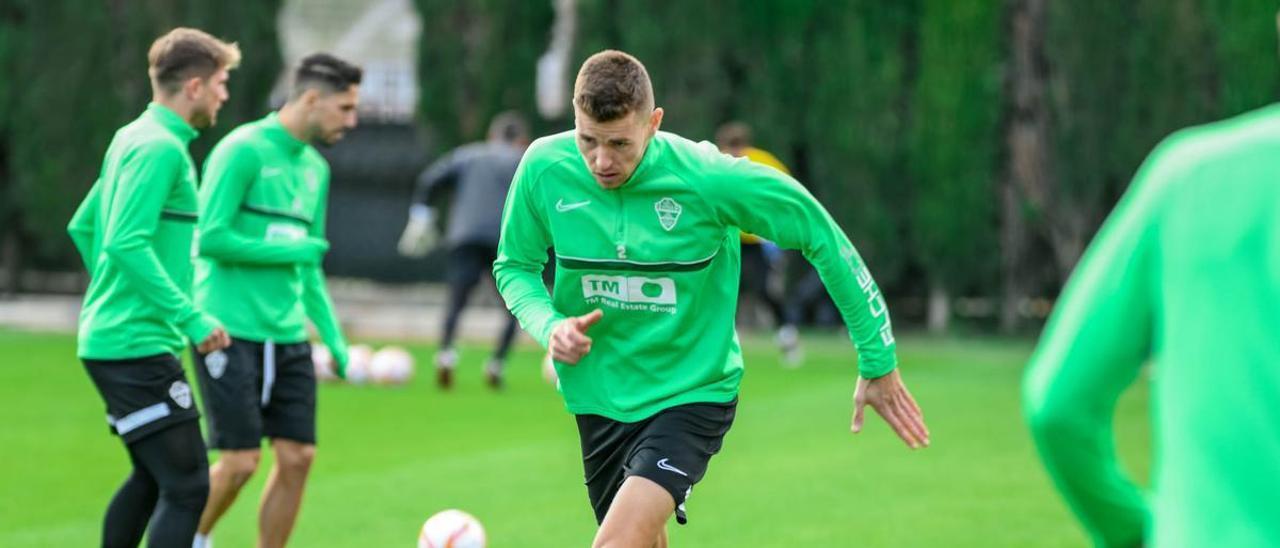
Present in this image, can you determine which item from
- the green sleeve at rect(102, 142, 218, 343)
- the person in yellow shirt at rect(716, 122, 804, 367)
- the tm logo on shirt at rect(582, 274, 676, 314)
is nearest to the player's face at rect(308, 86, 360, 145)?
the green sleeve at rect(102, 142, 218, 343)

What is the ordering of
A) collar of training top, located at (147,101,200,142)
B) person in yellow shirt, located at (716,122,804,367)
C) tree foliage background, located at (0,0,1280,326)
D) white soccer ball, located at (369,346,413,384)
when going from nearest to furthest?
collar of training top, located at (147,101,200,142), white soccer ball, located at (369,346,413,384), person in yellow shirt, located at (716,122,804,367), tree foliage background, located at (0,0,1280,326)

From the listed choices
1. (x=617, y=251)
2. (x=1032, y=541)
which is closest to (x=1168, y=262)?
(x=617, y=251)

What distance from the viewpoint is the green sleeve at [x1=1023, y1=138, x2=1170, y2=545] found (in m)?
2.34

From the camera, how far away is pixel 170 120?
6.10m

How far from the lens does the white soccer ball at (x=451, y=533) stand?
680 centimetres

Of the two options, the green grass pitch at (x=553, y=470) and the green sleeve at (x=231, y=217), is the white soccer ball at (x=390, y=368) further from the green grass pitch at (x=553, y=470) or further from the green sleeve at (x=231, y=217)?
the green sleeve at (x=231, y=217)

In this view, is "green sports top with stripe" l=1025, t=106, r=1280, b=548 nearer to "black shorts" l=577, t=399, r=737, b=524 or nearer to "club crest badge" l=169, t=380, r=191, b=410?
"black shorts" l=577, t=399, r=737, b=524

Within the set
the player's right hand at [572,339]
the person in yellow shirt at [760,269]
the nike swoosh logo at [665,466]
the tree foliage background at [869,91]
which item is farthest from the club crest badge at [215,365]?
the tree foliage background at [869,91]

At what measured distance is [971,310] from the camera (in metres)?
19.6

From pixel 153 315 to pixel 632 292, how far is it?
5.85 feet

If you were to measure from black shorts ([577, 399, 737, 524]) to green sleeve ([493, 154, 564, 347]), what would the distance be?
403 millimetres

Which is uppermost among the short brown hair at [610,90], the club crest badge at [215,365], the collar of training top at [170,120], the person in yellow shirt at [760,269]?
the short brown hair at [610,90]

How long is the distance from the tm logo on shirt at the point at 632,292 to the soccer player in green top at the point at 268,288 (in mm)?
1998

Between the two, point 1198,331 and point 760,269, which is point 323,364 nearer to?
point 760,269
